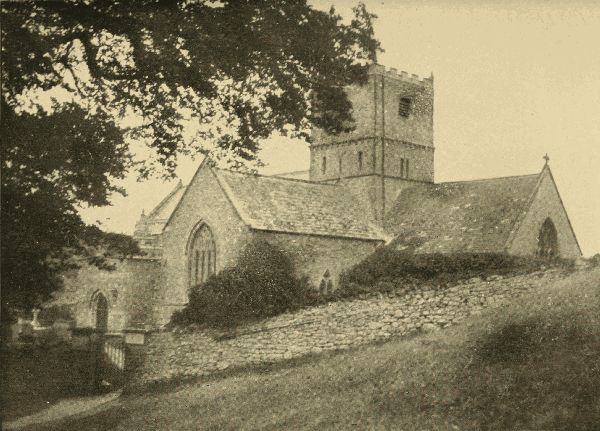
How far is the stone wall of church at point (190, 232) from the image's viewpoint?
101 ft

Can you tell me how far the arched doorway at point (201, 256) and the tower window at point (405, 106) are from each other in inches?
508

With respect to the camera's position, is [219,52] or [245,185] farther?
[245,185]

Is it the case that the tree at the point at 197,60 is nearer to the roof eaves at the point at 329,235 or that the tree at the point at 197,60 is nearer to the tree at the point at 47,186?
the tree at the point at 47,186

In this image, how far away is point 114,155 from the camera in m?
14.9

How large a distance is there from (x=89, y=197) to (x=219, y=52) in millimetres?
4032

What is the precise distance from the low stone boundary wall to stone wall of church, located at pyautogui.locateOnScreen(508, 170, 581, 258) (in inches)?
412

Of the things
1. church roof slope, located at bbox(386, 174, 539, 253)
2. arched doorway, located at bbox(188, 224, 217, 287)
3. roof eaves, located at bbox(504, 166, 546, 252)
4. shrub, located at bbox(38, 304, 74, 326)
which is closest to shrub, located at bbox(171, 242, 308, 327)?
arched doorway, located at bbox(188, 224, 217, 287)

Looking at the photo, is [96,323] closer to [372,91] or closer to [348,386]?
[372,91]

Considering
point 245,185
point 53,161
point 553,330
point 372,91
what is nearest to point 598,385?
point 553,330

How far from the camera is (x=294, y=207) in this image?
3253 centimetres

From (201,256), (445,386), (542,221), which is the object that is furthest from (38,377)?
(542,221)

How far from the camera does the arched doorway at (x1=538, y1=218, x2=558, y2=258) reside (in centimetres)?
3189

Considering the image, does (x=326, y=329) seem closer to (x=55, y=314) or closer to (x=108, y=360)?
(x=108, y=360)

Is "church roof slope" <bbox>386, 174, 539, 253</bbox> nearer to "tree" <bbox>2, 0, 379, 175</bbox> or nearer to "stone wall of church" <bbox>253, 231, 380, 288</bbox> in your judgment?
"stone wall of church" <bbox>253, 231, 380, 288</bbox>
